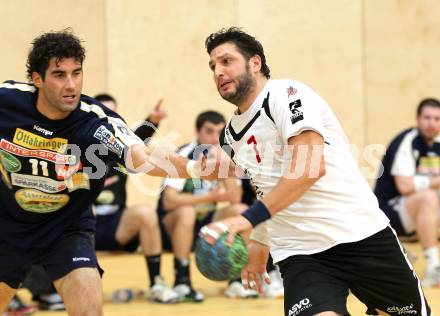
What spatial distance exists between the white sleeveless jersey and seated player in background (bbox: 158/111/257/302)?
11.0 ft

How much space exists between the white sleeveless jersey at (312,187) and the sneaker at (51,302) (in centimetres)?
347

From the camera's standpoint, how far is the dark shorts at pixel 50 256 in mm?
5270

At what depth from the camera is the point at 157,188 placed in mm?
11742

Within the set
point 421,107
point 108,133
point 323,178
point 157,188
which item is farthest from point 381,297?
point 157,188

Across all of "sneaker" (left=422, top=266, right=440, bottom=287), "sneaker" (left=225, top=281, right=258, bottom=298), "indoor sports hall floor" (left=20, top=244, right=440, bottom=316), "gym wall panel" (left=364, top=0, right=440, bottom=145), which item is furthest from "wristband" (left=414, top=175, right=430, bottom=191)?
"gym wall panel" (left=364, top=0, right=440, bottom=145)

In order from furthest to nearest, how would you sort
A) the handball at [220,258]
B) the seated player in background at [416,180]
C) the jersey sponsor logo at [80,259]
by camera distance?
the seated player in background at [416,180], the jersey sponsor logo at [80,259], the handball at [220,258]

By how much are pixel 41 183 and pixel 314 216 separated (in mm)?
1752

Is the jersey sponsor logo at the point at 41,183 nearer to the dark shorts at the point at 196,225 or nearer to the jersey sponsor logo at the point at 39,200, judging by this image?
the jersey sponsor logo at the point at 39,200

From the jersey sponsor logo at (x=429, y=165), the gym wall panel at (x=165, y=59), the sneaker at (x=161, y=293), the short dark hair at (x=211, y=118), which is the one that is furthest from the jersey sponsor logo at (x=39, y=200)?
the gym wall panel at (x=165, y=59)

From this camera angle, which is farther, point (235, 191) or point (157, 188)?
point (157, 188)

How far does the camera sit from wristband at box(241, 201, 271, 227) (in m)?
4.09

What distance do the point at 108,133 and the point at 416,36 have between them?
960 cm

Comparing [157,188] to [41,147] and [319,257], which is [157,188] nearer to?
[41,147]

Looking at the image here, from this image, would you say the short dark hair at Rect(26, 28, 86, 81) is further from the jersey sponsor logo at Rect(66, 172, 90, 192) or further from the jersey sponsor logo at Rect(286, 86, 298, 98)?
the jersey sponsor logo at Rect(286, 86, 298, 98)
